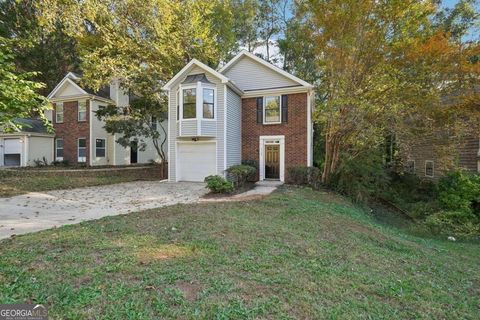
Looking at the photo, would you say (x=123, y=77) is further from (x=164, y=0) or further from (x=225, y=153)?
(x=225, y=153)

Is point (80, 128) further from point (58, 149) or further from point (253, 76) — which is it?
point (253, 76)

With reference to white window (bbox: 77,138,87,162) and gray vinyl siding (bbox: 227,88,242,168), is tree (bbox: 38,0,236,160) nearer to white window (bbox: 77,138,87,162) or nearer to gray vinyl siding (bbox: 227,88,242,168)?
gray vinyl siding (bbox: 227,88,242,168)

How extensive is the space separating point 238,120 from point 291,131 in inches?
115

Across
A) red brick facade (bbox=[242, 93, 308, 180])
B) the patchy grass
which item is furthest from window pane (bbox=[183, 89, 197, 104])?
the patchy grass

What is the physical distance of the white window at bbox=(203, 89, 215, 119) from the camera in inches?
517

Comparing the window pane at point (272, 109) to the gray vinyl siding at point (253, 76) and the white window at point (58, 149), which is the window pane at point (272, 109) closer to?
the gray vinyl siding at point (253, 76)

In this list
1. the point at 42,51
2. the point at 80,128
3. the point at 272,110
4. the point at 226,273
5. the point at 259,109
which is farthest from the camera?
the point at 42,51

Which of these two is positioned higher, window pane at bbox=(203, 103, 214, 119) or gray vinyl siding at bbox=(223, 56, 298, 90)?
gray vinyl siding at bbox=(223, 56, 298, 90)

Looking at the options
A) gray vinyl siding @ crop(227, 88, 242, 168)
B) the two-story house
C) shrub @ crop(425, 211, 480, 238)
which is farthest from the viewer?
gray vinyl siding @ crop(227, 88, 242, 168)

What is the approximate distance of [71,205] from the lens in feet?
26.9

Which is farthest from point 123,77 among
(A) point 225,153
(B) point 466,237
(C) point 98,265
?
(B) point 466,237

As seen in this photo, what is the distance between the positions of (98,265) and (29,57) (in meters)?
27.7

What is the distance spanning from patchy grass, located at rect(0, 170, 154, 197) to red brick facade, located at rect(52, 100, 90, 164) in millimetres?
6359

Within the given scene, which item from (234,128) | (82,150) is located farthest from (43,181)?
(234,128)
